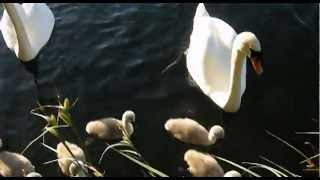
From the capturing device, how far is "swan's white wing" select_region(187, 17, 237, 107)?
6.91m

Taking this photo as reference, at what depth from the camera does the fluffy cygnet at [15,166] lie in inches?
243

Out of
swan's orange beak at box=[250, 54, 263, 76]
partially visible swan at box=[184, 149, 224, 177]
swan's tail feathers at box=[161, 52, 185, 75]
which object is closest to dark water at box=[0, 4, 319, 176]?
swan's tail feathers at box=[161, 52, 185, 75]

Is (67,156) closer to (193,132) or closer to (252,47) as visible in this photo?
(193,132)

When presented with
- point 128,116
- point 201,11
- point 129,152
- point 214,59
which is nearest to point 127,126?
point 128,116

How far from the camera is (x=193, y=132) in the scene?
6.50 m

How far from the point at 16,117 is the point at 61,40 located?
1321mm

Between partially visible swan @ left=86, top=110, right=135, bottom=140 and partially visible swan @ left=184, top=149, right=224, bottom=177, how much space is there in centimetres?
62

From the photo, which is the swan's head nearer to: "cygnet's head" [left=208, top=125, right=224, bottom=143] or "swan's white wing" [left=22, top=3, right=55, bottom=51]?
"cygnet's head" [left=208, top=125, right=224, bottom=143]

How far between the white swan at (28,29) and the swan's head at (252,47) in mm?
2568

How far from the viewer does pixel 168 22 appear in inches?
317

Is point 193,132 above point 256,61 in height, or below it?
below

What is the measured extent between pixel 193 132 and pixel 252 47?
37.4 inches

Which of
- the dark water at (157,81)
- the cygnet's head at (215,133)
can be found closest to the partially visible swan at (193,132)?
the cygnet's head at (215,133)

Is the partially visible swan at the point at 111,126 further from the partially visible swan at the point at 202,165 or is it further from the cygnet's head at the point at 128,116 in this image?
the partially visible swan at the point at 202,165
